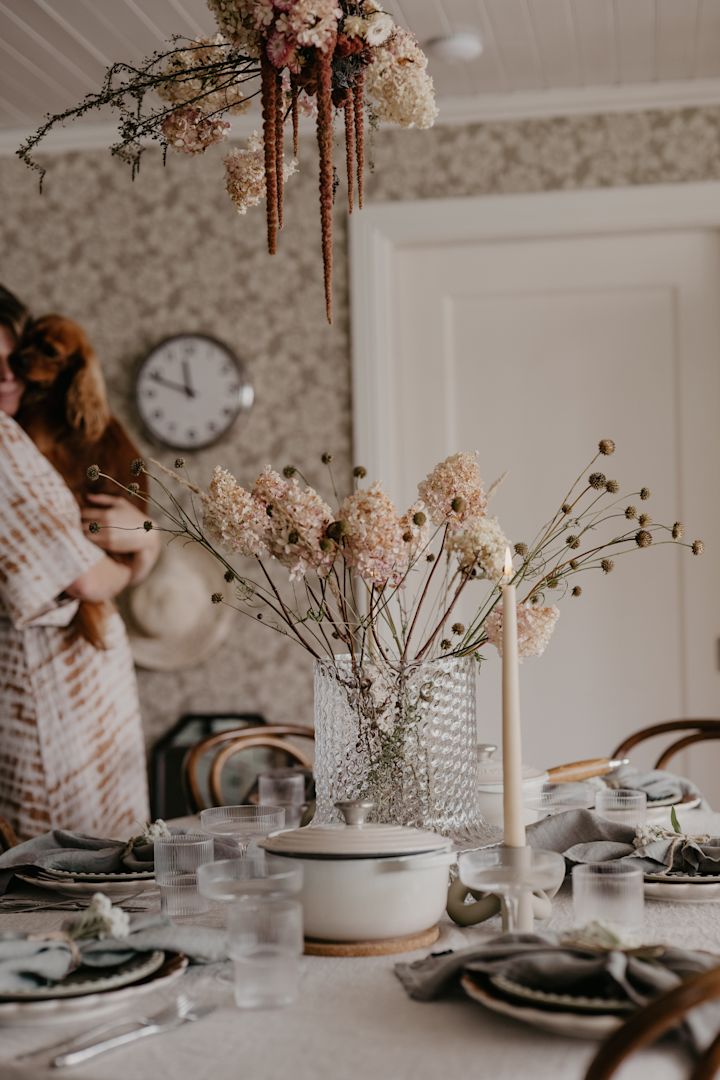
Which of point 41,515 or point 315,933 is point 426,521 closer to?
point 315,933

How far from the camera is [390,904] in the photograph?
1295mm

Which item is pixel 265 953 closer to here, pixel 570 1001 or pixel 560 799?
pixel 570 1001

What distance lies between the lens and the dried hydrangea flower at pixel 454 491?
1.56 meters

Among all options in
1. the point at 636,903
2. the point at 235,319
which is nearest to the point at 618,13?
the point at 235,319

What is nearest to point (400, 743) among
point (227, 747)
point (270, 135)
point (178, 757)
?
point (270, 135)

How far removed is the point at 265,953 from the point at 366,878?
0.60ft

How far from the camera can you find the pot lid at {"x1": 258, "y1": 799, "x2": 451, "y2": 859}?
1.28 meters

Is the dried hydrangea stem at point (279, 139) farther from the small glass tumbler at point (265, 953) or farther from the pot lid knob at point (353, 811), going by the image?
the small glass tumbler at point (265, 953)

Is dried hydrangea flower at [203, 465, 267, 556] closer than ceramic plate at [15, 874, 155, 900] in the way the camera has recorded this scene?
Yes

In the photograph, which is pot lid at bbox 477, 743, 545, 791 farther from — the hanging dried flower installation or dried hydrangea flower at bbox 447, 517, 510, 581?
the hanging dried flower installation

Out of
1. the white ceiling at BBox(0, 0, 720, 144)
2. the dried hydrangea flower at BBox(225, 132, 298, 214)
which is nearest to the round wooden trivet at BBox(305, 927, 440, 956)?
the dried hydrangea flower at BBox(225, 132, 298, 214)

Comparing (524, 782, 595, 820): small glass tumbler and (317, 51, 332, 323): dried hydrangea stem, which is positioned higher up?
(317, 51, 332, 323): dried hydrangea stem

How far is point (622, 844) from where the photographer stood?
1.65 meters

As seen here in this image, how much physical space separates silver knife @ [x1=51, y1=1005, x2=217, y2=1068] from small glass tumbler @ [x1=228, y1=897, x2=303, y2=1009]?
0.04 meters
